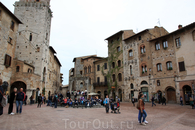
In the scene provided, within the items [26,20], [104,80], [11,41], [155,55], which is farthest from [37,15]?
[155,55]

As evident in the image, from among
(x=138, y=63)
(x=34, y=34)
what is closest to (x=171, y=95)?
(x=138, y=63)

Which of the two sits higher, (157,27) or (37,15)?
(37,15)

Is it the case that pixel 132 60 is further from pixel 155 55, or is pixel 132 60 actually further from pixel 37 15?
pixel 37 15

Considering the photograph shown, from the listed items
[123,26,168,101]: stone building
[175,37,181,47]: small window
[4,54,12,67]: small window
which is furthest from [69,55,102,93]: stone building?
[175,37,181,47]: small window

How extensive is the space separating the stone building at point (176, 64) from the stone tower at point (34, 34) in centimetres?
2333

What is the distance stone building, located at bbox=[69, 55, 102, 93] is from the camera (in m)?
38.9

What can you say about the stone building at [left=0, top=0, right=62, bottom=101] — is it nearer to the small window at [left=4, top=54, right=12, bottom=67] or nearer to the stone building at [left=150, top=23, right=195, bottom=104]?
the small window at [left=4, top=54, right=12, bottom=67]

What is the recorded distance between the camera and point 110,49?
121ft

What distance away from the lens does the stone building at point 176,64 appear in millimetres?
20953

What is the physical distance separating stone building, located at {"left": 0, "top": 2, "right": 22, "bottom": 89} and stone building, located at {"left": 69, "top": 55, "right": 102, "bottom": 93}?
18.4 metres

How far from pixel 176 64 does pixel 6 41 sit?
90.7 feet

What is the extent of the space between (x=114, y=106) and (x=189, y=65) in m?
15.8

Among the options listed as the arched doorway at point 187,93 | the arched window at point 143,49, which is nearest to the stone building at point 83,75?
the arched window at point 143,49

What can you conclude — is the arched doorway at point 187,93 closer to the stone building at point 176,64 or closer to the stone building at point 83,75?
the stone building at point 176,64
